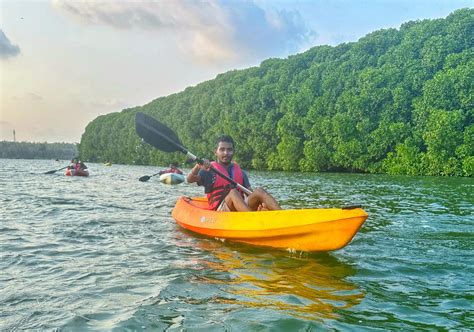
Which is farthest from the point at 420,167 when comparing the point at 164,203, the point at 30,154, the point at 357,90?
the point at 30,154

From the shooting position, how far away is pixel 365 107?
1366 inches

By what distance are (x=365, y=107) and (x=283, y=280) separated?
32223 millimetres

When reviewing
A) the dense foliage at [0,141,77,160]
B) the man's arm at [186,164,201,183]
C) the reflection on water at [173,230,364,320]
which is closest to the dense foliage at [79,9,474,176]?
the man's arm at [186,164,201,183]

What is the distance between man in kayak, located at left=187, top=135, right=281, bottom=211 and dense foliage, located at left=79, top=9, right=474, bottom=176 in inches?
945

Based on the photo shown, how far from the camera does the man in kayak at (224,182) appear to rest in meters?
6.59

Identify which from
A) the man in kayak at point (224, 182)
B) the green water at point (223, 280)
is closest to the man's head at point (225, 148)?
the man in kayak at point (224, 182)

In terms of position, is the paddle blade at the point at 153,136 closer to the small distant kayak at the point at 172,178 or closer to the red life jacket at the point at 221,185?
the red life jacket at the point at 221,185

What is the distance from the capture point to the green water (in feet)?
11.0

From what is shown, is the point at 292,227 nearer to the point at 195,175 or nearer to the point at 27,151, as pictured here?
the point at 195,175

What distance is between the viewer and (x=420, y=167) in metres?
29.6

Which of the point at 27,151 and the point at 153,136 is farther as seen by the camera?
the point at 27,151

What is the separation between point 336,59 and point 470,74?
1553 cm

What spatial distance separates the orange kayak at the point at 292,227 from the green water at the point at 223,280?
16 cm

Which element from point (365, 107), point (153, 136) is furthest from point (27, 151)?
point (153, 136)
